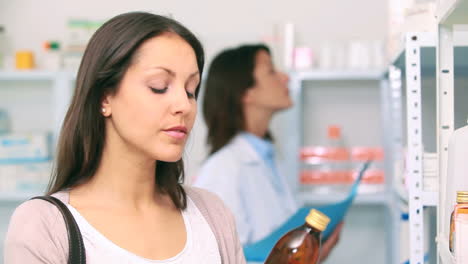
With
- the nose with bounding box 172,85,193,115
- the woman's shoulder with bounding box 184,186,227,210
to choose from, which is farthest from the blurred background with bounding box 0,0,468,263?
the nose with bounding box 172,85,193,115

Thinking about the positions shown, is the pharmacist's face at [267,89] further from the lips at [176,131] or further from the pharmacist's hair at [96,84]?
the lips at [176,131]

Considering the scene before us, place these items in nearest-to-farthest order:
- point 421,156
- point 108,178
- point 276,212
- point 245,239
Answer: point 108,178, point 421,156, point 245,239, point 276,212

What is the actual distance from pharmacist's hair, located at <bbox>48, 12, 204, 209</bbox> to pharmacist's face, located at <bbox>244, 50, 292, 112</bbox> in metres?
1.34

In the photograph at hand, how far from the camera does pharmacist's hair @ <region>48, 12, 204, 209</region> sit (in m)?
1.30

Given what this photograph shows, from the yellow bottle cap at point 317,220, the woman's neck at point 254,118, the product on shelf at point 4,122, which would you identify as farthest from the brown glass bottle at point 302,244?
the product on shelf at point 4,122

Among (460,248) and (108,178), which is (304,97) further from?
(460,248)

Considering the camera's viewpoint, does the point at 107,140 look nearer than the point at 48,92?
Yes

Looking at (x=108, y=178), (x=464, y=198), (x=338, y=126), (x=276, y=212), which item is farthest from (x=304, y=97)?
(x=464, y=198)

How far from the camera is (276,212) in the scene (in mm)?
2570

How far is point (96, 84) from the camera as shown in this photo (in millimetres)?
1309

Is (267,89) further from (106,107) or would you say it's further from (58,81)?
(106,107)

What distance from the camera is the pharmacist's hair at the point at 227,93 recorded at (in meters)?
2.66

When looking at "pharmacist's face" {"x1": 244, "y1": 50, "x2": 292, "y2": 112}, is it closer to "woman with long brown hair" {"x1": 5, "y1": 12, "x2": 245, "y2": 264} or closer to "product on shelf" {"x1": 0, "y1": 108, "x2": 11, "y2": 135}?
"woman with long brown hair" {"x1": 5, "y1": 12, "x2": 245, "y2": 264}

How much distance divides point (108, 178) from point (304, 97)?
222 cm
